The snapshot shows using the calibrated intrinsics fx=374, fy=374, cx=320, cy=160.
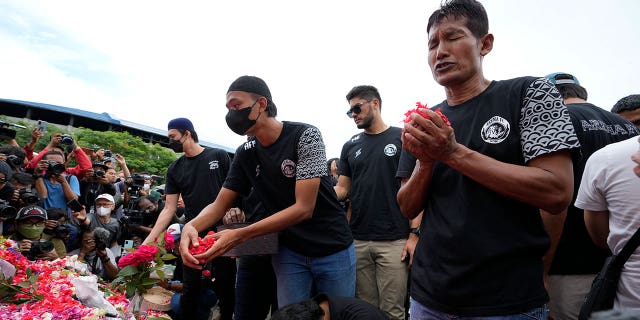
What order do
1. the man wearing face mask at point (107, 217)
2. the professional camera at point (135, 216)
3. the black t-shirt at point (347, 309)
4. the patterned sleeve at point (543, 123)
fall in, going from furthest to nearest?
1. the professional camera at point (135, 216)
2. the man wearing face mask at point (107, 217)
3. the black t-shirt at point (347, 309)
4. the patterned sleeve at point (543, 123)

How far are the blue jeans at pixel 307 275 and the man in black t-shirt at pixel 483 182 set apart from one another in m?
1.04

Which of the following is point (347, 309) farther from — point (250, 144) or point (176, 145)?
point (176, 145)

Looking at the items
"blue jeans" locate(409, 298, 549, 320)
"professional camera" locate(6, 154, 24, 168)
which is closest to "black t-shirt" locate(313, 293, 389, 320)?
"blue jeans" locate(409, 298, 549, 320)

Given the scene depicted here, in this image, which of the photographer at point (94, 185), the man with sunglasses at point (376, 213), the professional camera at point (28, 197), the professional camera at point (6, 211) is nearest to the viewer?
the man with sunglasses at point (376, 213)

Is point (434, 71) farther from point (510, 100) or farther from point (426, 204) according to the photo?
point (426, 204)

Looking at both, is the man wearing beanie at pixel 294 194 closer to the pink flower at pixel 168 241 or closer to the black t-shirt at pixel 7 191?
the pink flower at pixel 168 241

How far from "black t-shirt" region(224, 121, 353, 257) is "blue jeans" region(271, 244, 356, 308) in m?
0.05

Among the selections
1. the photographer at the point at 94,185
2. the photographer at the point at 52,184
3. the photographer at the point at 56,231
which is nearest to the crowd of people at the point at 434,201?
the photographer at the point at 56,231

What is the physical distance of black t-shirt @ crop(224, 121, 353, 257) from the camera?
96.6 inches

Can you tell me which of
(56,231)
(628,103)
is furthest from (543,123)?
(56,231)

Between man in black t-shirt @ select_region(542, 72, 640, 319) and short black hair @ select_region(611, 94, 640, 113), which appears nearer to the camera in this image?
man in black t-shirt @ select_region(542, 72, 640, 319)

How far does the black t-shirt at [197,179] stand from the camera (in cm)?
412

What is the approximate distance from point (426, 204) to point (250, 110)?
4.83ft

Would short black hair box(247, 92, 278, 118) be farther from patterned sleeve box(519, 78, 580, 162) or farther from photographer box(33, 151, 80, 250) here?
photographer box(33, 151, 80, 250)
